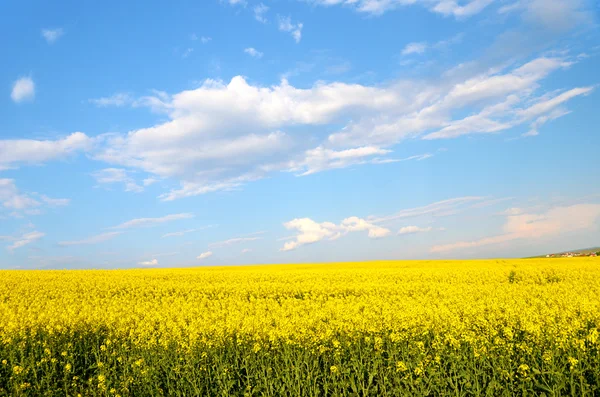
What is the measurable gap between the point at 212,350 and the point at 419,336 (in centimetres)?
432

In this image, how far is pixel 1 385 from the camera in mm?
9508

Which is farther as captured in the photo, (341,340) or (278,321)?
(278,321)

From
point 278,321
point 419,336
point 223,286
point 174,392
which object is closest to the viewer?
point 174,392

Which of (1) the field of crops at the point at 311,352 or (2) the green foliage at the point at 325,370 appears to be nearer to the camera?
(2) the green foliage at the point at 325,370

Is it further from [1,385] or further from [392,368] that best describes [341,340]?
[1,385]

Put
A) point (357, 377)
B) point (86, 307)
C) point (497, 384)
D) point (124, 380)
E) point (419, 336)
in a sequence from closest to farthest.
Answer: point (497, 384)
point (357, 377)
point (124, 380)
point (419, 336)
point (86, 307)

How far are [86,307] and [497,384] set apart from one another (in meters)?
13.9

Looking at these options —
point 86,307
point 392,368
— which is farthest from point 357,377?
point 86,307

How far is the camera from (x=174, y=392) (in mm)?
8273

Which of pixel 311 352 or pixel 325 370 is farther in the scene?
pixel 311 352

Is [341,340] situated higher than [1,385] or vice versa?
[341,340]

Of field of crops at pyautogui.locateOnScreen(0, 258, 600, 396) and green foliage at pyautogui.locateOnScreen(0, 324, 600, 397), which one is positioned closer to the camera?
green foliage at pyautogui.locateOnScreen(0, 324, 600, 397)

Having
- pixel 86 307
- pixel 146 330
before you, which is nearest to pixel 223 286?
pixel 86 307

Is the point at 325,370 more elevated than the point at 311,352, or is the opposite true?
the point at 311,352
